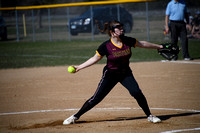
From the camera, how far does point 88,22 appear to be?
79.3 feet

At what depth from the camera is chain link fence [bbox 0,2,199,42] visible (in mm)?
22766

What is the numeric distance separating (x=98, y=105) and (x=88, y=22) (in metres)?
17.0

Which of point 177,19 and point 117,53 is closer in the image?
point 117,53

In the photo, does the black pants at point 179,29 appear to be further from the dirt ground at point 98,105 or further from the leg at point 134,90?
the leg at point 134,90

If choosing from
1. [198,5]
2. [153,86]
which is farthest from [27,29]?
[153,86]

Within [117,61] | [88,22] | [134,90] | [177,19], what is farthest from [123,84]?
[88,22]

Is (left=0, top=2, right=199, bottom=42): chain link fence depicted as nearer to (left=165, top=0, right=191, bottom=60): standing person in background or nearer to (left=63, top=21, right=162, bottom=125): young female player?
(left=165, top=0, right=191, bottom=60): standing person in background

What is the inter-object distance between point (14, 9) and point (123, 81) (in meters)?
22.2

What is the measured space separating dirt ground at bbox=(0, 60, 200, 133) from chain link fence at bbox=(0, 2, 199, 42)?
10.5 metres

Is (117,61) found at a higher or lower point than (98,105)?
higher

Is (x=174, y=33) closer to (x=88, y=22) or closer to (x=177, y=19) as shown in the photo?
(x=177, y=19)

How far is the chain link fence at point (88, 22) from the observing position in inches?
896

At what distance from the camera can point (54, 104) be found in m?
7.87

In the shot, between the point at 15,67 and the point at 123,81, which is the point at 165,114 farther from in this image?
the point at 15,67
